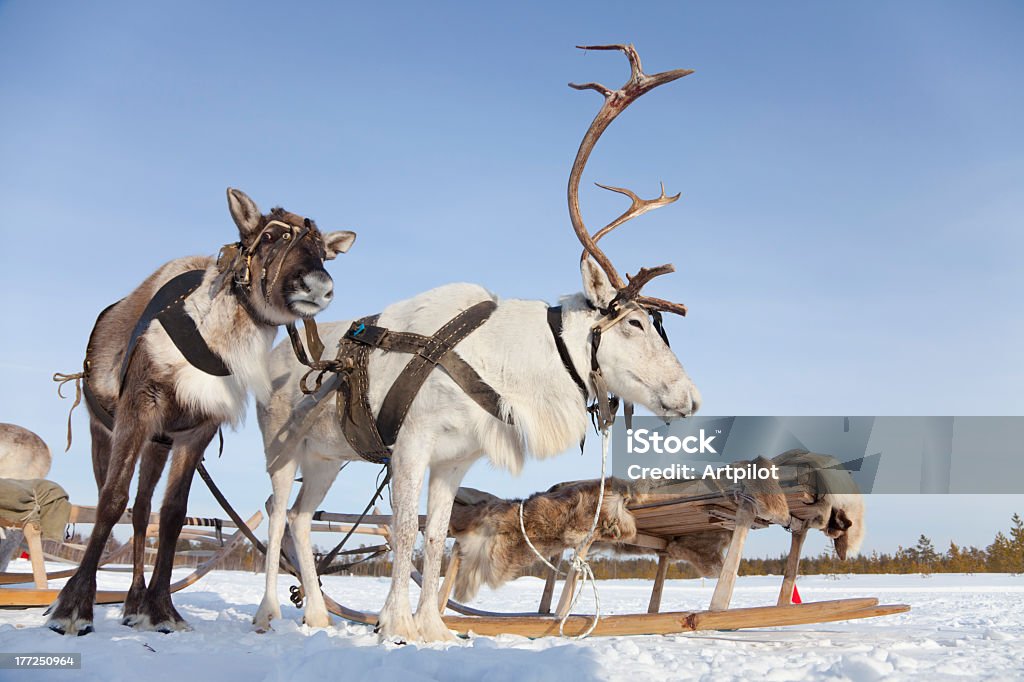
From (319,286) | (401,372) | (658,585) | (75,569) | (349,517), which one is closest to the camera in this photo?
(319,286)

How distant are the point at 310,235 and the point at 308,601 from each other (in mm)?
2912

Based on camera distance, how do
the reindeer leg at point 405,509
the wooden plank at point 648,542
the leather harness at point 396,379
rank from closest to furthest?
the reindeer leg at point 405,509, the leather harness at point 396,379, the wooden plank at point 648,542

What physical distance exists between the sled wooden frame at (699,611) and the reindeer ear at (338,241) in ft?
9.52

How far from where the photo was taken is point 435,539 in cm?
544

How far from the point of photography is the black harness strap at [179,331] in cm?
521

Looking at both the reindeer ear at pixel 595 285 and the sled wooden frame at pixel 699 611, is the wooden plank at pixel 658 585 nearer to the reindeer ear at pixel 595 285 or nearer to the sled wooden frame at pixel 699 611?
the sled wooden frame at pixel 699 611

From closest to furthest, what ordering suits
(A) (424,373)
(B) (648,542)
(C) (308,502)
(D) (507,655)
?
1. (D) (507,655)
2. (A) (424,373)
3. (C) (308,502)
4. (B) (648,542)

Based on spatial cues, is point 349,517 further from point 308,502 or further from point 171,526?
point 171,526

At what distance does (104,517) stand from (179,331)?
4.22 feet

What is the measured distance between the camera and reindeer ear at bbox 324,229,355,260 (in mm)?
5781

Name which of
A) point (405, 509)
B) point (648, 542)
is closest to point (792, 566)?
point (648, 542)

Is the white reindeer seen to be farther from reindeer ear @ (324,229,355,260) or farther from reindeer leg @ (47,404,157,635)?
reindeer leg @ (47,404,157,635)

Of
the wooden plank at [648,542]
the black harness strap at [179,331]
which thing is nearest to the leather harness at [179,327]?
the black harness strap at [179,331]

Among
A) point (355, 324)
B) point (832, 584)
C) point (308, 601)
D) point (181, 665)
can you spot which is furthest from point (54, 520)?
point (832, 584)
